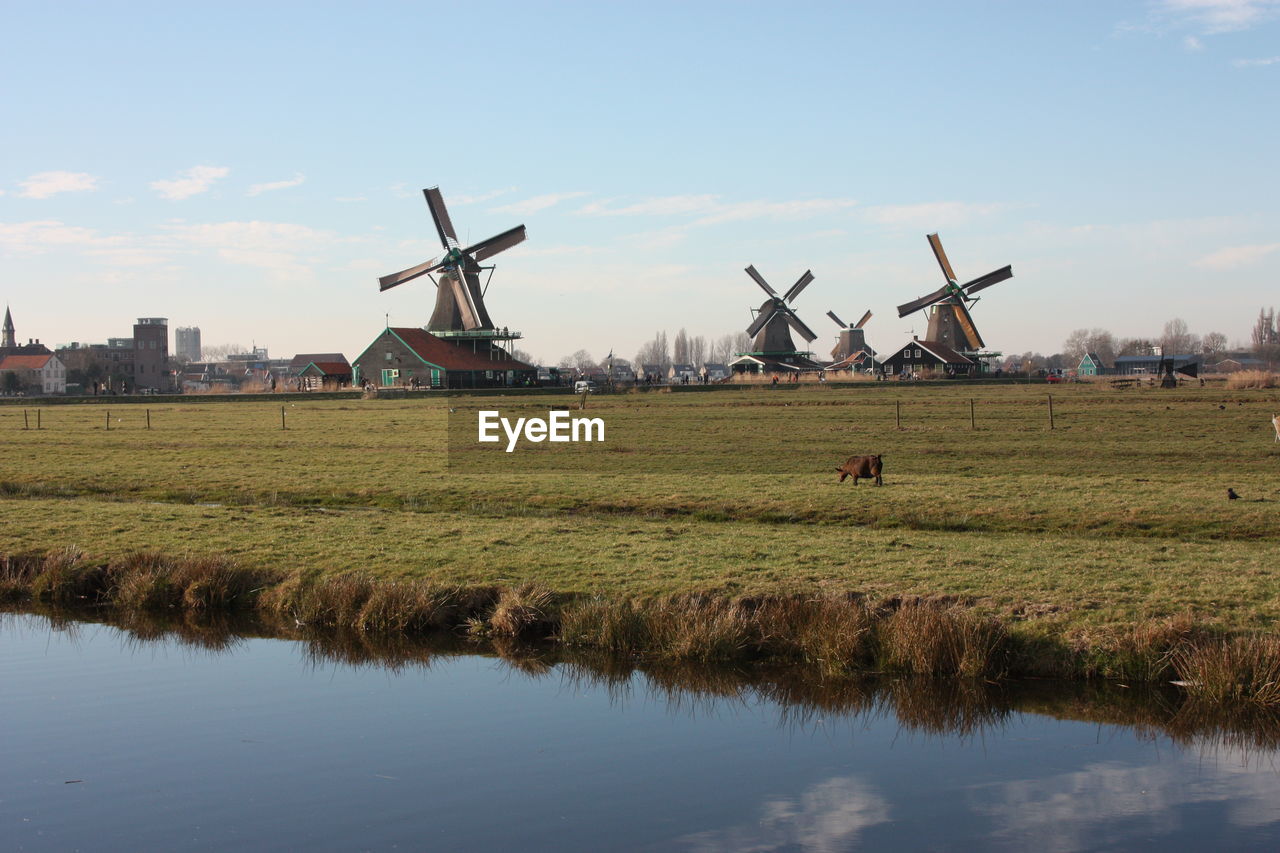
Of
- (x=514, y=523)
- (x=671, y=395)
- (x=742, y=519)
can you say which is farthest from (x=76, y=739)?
(x=671, y=395)

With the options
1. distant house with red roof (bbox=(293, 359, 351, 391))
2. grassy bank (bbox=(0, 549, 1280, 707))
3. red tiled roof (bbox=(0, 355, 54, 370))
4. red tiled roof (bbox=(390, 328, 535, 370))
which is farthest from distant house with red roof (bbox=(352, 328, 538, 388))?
grassy bank (bbox=(0, 549, 1280, 707))

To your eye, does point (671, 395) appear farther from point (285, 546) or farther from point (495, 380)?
point (285, 546)

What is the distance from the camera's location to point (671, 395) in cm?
7300

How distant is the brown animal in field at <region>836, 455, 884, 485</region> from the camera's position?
27.2 m

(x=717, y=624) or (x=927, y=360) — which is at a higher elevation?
(x=927, y=360)

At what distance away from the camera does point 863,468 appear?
27.4m

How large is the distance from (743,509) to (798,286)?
108485mm

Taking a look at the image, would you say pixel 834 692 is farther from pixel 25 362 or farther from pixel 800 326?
pixel 25 362

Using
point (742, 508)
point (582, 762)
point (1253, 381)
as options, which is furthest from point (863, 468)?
point (1253, 381)

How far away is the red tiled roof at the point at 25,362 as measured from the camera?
150 m

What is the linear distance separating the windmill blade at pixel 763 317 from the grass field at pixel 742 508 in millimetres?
81942

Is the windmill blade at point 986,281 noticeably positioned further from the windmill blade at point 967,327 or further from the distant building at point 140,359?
the distant building at point 140,359

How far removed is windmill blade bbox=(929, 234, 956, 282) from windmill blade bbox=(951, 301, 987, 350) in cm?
339

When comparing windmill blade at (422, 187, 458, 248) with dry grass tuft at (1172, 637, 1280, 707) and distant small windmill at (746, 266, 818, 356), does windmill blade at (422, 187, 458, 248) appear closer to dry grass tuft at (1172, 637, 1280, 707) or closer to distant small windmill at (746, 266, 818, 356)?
distant small windmill at (746, 266, 818, 356)
